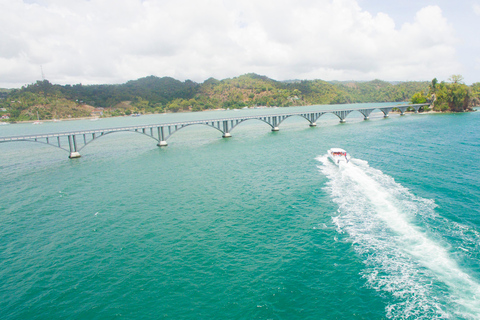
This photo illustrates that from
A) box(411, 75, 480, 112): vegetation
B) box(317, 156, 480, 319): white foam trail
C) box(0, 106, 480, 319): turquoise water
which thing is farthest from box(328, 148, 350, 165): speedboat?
box(411, 75, 480, 112): vegetation

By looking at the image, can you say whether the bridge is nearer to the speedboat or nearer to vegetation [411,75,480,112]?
vegetation [411,75,480,112]

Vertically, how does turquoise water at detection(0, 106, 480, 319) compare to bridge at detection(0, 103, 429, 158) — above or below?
below

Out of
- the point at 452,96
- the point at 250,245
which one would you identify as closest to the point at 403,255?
the point at 250,245

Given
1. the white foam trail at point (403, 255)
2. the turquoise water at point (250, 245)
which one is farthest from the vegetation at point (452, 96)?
the white foam trail at point (403, 255)

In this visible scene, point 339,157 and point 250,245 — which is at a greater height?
point 339,157

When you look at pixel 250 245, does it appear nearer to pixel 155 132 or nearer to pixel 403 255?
pixel 403 255

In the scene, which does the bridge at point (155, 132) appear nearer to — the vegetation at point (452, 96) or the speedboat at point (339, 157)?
the vegetation at point (452, 96)

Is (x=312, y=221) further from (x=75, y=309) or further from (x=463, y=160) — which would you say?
(x=463, y=160)
